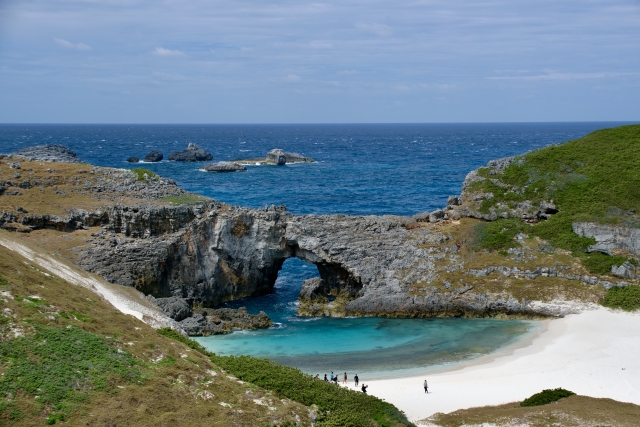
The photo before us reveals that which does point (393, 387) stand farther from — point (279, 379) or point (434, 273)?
point (434, 273)

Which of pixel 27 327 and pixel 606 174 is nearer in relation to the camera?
pixel 27 327

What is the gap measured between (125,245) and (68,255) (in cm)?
437

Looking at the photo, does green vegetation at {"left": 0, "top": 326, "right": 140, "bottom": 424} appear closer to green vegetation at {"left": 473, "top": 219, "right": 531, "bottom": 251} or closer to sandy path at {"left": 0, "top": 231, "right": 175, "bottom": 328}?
sandy path at {"left": 0, "top": 231, "right": 175, "bottom": 328}

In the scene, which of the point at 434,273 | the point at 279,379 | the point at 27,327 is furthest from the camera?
the point at 434,273

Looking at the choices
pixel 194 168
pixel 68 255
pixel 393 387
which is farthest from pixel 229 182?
pixel 393 387

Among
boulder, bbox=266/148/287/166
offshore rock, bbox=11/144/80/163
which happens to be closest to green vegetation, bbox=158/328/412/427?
offshore rock, bbox=11/144/80/163

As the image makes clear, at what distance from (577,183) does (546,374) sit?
26343 millimetres

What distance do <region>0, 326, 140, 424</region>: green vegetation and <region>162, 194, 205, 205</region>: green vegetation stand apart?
28644 mm

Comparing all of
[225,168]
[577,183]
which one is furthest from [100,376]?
[225,168]

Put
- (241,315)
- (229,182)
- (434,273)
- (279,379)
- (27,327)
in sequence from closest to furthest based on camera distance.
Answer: (27,327), (279,379), (241,315), (434,273), (229,182)

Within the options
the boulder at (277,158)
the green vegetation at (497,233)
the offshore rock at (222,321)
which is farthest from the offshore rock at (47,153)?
the green vegetation at (497,233)

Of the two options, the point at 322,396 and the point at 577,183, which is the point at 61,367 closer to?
the point at 322,396

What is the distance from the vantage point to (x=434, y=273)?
53.6 meters

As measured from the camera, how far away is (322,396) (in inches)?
1146
